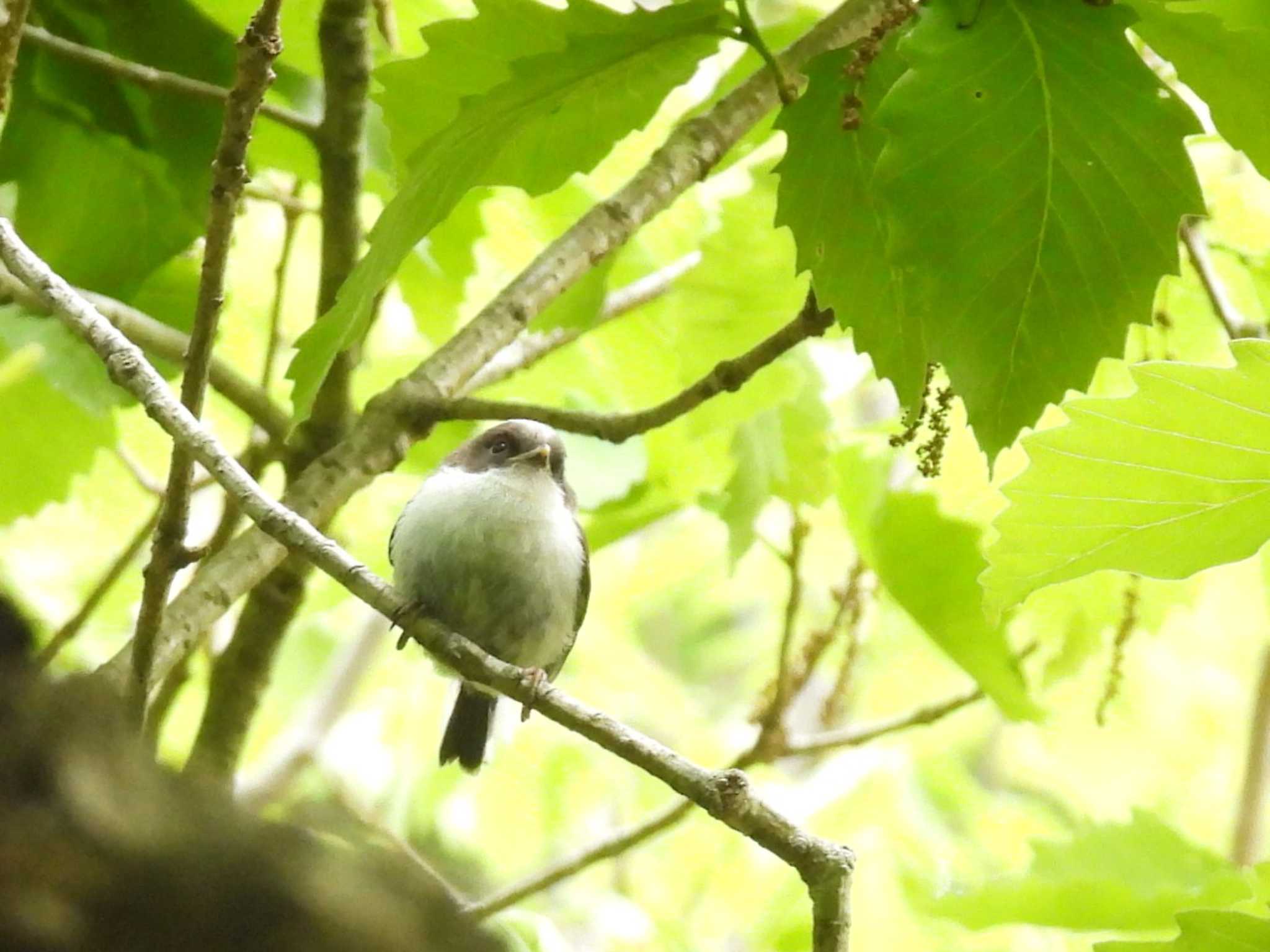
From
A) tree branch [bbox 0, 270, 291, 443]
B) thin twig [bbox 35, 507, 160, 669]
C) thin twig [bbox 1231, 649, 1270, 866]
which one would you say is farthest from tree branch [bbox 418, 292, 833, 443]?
thin twig [bbox 1231, 649, 1270, 866]

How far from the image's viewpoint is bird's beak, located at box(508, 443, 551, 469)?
2.13 meters

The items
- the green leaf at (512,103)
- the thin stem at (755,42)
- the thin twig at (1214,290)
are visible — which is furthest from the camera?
the thin twig at (1214,290)

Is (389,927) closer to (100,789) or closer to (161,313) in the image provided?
(100,789)

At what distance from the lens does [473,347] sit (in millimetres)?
1376

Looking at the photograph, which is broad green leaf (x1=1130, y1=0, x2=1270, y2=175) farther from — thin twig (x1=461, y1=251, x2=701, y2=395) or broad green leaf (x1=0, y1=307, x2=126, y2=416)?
broad green leaf (x1=0, y1=307, x2=126, y2=416)

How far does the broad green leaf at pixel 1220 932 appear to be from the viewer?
1.11 metres

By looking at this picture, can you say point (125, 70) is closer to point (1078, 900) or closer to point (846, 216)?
point (846, 216)

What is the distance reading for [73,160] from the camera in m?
1.52

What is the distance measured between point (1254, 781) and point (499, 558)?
1259mm

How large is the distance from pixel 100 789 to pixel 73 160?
4.03 ft

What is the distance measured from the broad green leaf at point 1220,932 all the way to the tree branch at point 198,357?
0.78 metres

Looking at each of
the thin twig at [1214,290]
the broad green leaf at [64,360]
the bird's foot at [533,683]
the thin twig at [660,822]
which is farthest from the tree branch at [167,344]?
the thin twig at [1214,290]

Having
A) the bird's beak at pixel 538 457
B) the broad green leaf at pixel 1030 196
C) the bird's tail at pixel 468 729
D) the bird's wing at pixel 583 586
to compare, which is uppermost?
the broad green leaf at pixel 1030 196

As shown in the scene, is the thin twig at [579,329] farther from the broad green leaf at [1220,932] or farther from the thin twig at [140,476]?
the broad green leaf at [1220,932]
